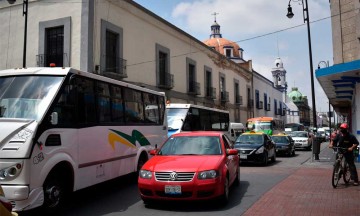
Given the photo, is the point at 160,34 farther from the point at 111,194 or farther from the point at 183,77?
the point at 111,194

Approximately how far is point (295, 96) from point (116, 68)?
10708cm

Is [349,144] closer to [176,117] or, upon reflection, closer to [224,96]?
[176,117]

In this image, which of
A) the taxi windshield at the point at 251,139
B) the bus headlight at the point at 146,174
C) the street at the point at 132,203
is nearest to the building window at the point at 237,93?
the taxi windshield at the point at 251,139

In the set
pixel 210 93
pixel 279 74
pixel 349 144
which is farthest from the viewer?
pixel 279 74

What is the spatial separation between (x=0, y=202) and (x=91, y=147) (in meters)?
4.73

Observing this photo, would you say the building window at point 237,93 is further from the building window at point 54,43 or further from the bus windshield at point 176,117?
the building window at point 54,43

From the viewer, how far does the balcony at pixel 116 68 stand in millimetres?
21859

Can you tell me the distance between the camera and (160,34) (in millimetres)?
29062

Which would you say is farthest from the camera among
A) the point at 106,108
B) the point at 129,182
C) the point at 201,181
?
the point at 129,182

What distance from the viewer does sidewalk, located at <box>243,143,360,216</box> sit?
7.57 m

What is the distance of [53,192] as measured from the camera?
7098 millimetres

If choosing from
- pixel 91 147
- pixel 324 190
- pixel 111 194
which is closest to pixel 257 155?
pixel 324 190

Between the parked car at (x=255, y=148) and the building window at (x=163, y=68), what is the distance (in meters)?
11.4

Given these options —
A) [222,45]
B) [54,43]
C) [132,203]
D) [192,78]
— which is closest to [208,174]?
[132,203]
